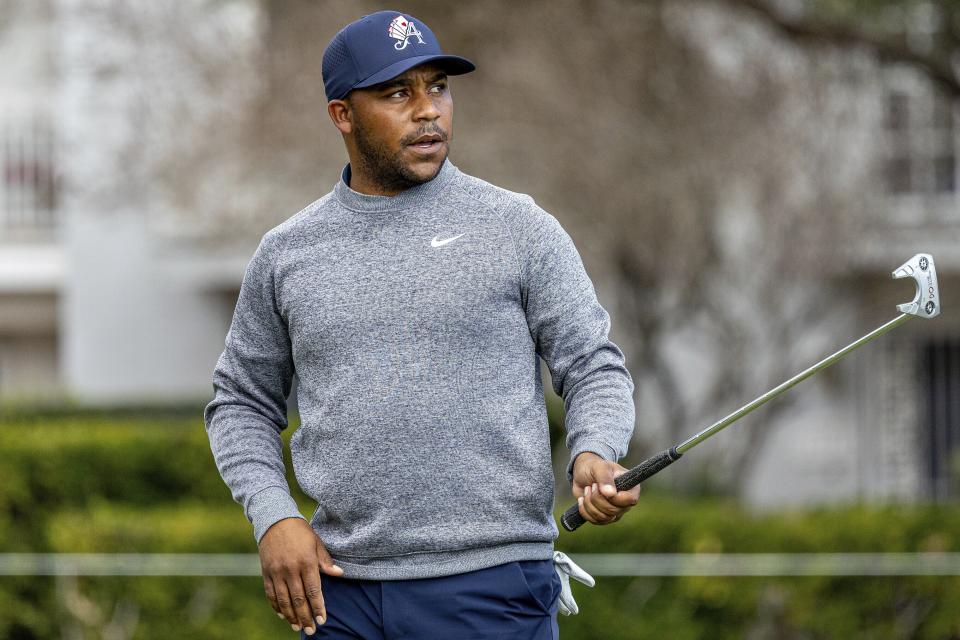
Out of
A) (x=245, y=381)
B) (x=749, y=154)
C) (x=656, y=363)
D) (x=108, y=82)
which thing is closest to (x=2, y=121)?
(x=108, y=82)

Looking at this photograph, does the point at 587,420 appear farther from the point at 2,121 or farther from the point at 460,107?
the point at 2,121

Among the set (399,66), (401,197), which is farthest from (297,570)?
(399,66)

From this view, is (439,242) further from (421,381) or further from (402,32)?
(402,32)

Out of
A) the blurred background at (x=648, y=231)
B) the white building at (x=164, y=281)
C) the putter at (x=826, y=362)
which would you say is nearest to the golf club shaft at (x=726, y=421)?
the putter at (x=826, y=362)

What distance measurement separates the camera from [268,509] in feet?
8.81

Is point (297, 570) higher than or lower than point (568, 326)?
lower

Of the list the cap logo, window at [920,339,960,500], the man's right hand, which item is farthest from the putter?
window at [920,339,960,500]

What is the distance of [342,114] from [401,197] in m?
0.20

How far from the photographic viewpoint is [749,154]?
9.25 meters

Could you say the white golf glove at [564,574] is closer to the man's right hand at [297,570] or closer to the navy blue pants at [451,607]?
the navy blue pants at [451,607]

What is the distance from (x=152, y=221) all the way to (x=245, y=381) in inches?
498

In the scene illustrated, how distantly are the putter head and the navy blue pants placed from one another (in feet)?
2.56

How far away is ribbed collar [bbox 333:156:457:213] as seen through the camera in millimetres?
2695

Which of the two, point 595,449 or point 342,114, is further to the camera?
point 342,114
